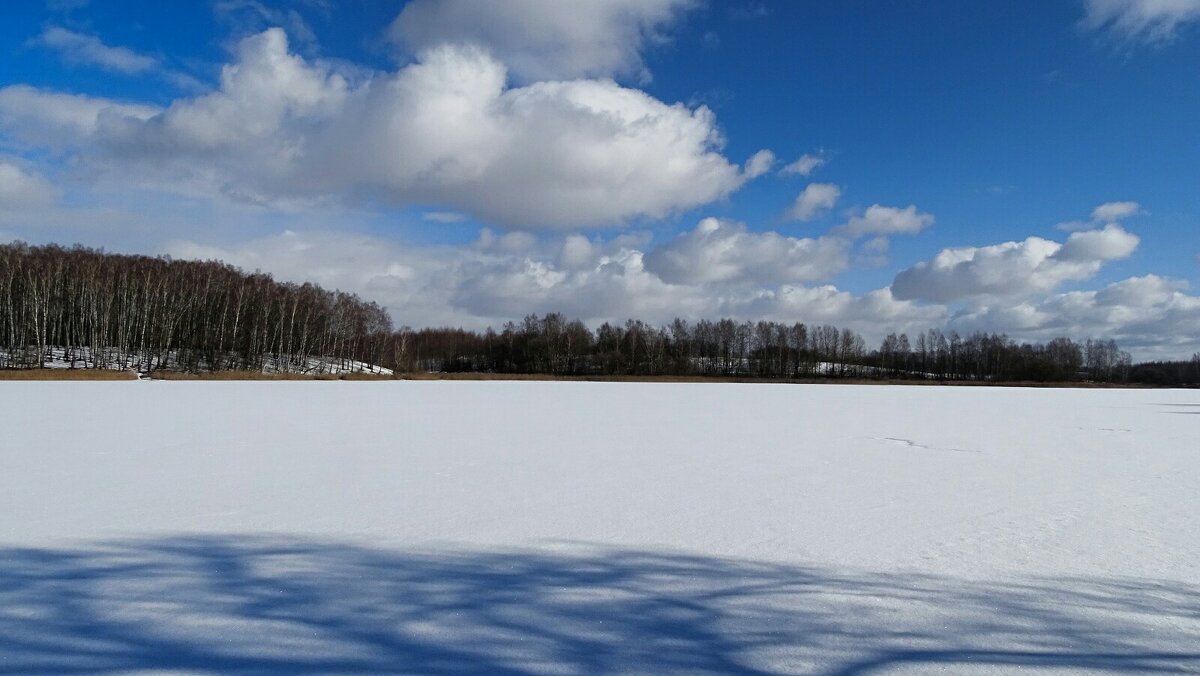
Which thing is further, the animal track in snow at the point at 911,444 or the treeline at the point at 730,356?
the treeline at the point at 730,356

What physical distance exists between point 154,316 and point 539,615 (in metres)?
45.3

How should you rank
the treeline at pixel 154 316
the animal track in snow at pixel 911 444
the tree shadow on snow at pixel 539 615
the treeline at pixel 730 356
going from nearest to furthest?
the tree shadow on snow at pixel 539 615, the animal track in snow at pixel 911 444, the treeline at pixel 154 316, the treeline at pixel 730 356

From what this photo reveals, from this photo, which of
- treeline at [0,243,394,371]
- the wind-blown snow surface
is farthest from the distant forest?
the wind-blown snow surface

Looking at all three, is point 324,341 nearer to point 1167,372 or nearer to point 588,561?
point 588,561

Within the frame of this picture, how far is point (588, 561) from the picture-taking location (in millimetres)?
3693

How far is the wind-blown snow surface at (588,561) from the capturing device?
256cm

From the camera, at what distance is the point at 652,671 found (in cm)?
239

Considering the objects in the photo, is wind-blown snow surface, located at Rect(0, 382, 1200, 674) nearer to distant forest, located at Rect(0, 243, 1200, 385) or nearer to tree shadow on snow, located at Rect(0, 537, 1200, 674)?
tree shadow on snow, located at Rect(0, 537, 1200, 674)

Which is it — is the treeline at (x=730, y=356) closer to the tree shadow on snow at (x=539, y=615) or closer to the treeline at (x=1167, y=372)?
the treeline at (x=1167, y=372)

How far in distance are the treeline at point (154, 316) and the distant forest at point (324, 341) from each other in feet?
0.32

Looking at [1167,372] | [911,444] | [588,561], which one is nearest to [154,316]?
[911,444]

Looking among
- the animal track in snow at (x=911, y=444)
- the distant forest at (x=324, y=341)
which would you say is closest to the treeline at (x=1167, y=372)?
the distant forest at (x=324, y=341)

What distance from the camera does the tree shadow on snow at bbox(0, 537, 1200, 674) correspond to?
2.47 meters

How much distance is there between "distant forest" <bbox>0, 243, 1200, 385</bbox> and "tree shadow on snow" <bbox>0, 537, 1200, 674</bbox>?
4053 centimetres
